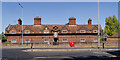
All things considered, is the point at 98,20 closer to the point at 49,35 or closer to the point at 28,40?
the point at 49,35

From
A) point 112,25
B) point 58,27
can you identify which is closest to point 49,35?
point 58,27

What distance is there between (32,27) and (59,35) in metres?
11.1

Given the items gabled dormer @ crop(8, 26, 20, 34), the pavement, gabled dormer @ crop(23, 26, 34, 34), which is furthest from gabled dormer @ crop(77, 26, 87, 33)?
the pavement

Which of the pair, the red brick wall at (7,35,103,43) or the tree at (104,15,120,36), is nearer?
the red brick wall at (7,35,103,43)

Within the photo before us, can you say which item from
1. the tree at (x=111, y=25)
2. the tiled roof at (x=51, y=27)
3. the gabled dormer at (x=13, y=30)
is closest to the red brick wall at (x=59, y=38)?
the gabled dormer at (x=13, y=30)

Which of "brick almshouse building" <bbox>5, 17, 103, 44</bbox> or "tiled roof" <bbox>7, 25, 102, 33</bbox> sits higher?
"tiled roof" <bbox>7, 25, 102, 33</bbox>

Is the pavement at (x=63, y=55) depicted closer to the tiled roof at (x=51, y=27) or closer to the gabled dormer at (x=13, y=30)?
the tiled roof at (x=51, y=27)

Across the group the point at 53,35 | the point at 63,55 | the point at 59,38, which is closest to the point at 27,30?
the point at 53,35

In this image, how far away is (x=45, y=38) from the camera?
43000mm

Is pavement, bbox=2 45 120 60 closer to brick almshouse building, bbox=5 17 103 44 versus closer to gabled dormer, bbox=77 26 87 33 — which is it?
brick almshouse building, bbox=5 17 103 44

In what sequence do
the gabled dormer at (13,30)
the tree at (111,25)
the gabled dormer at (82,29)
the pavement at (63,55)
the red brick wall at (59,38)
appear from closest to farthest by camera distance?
the pavement at (63,55) < the red brick wall at (59,38) < the gabled dormer at (13,30) < the gabled dormer at (82,29) < the tree at (111,25)

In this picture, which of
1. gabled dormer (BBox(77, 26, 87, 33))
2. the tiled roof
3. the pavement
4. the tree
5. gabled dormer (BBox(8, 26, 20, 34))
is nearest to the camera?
the pavement

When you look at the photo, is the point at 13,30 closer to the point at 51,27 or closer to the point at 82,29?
the point at 51,27

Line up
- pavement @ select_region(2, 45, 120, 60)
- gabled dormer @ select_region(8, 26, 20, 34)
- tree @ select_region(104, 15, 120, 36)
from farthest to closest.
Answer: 1. tree @ select_region(104, 15, 120, 36)
2. gabled dormer @ select_region(8, 26, 20, 34)
3. pavement @ select_region(2, 45, 120, 60)
